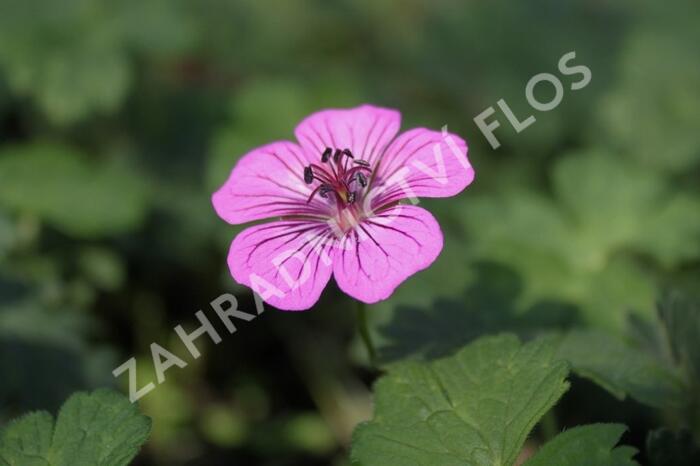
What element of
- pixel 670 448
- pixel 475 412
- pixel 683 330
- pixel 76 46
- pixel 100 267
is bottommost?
pixel 670 448

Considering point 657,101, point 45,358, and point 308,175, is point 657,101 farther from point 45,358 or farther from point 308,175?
point 45,358

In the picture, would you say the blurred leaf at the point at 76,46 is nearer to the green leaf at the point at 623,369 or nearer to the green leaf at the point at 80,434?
the green leaf at the point at 80,434

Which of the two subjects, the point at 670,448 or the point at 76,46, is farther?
the point at 76,46

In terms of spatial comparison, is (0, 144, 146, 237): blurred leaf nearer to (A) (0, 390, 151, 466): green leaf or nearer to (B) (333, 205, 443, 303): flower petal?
(A) (0, 390, 151, 466): green leaf

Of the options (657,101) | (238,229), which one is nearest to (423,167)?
(238,229)

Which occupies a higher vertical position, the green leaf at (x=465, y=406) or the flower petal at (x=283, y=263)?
the flower petal at (x=283, y=263)

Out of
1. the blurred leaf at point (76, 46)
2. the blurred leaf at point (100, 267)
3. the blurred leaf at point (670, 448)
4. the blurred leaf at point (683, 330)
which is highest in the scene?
the blurred leaf at point (76, 46)

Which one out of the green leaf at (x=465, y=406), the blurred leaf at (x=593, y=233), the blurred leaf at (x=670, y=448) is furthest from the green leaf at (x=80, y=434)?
the blurred leaf at (x=593, y=233)
